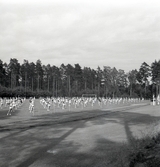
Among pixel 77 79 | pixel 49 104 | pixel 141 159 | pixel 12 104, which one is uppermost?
pixel 77 79

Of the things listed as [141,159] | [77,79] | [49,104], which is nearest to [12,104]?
[49,104]

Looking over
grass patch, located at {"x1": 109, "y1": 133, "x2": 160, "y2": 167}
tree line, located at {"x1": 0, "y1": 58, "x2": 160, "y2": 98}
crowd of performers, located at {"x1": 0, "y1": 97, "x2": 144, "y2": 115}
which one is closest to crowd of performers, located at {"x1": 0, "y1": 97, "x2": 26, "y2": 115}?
crowd of performers, located at {"x1": 0, "y1": 97, "x2": 144, "y2": 115}

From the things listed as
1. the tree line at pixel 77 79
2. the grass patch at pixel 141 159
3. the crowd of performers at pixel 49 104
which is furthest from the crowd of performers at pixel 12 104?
the tree line at pixel 77 79

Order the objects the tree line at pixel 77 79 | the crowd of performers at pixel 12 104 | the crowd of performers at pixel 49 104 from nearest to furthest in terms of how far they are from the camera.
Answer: the crowd of performers at pixel 12 104 < the crowd of performers at pixel 49 104 < the tree line at pixel 77 79

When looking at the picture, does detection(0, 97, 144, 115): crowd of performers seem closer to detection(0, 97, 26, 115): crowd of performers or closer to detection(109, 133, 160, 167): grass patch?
detection(0, 97, 26, 115): crowd of performers

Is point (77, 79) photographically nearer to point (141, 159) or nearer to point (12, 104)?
point (12, 104)

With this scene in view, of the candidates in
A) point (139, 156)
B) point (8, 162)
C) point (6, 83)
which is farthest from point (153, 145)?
point (6, 83)

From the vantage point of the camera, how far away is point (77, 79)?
151 meters

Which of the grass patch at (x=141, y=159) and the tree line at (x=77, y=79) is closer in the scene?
the grass patch at (x=141, y=159)

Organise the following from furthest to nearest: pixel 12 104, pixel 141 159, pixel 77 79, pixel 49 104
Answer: pixel 77 79 < pixel 49 104 < pixel 12 104 < pixel 141 159

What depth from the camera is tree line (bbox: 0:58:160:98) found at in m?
126

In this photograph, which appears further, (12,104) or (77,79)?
(77,79)

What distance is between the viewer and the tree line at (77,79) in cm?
12625

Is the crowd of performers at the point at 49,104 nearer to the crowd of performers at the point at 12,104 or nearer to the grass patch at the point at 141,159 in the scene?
the crowd of performers at the point at 12,104
